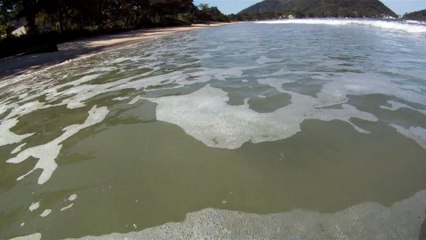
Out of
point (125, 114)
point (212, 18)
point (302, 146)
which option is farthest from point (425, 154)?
point (212, 18)

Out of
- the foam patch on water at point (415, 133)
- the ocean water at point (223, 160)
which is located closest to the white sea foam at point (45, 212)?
the ocean water at point (223, 160)

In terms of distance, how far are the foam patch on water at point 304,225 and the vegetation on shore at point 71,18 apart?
22629 millimetres

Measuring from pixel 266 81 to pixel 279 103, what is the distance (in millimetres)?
2153

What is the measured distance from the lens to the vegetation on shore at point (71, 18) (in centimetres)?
2756

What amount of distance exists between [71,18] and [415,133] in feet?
135

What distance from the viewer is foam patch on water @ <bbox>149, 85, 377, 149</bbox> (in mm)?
5363

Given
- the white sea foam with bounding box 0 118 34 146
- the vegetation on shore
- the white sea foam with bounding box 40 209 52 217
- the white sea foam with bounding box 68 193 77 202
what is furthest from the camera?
the vegetation on shore

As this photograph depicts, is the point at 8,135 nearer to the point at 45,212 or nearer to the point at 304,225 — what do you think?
the point at 45,212

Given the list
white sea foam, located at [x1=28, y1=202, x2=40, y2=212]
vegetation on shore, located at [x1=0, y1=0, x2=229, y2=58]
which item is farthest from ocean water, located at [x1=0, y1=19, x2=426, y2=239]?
vegetation on shore, located at [x1=0, y1=0, x2=229, y2=58]

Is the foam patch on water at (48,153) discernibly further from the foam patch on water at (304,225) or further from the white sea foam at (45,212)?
the foam patch on water at (304,225)

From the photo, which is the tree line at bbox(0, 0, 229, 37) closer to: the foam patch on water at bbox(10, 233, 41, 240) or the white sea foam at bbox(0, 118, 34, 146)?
the white sea foam at bbox(0, 118, 34, 146)

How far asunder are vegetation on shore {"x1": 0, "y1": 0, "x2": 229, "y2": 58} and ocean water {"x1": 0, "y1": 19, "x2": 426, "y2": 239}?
61.0 ft

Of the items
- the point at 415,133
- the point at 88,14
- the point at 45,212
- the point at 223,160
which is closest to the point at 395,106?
the point at 415,133

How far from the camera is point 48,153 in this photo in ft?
17.5
